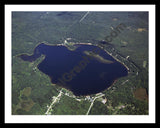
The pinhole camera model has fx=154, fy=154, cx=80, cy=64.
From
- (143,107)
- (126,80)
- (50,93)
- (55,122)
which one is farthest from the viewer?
(126,80)

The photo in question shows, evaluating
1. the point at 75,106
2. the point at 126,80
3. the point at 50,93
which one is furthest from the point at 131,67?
the point at 50,93

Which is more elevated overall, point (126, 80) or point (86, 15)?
point (86, 15)

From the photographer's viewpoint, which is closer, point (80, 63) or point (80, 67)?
point (80, 67)

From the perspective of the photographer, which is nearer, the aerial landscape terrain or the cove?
the aerial landscape terrain

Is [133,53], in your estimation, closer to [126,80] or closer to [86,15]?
[126,80]

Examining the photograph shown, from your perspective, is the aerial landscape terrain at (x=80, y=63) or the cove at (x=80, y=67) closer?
the aerial landscape terrain at (x=80, y=63)
